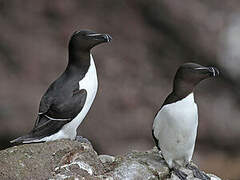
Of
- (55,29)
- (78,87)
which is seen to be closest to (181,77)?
(78,87)

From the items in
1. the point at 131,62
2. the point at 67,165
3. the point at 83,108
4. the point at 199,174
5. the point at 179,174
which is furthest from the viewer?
the point at 131,62

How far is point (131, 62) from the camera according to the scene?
12.3 m

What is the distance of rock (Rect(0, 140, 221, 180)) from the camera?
5272 mm

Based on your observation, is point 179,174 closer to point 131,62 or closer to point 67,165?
point 67,165

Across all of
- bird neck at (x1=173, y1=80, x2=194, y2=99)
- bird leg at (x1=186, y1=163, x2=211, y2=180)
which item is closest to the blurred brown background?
bird leg at (x1=186, y1=163, x2=211, y2=180)

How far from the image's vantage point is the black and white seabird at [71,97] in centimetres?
615

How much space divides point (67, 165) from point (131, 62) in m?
6.98

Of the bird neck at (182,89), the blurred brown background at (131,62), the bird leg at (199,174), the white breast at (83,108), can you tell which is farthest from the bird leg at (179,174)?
the blurred brown background at (131,62)

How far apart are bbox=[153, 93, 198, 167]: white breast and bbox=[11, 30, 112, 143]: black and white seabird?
73cm

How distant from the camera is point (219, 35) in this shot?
11.8 meters

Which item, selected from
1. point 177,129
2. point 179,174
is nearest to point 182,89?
point 177,129

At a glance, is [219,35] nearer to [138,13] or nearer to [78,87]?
[138,13]

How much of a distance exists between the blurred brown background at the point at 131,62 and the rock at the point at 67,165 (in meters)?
5.55

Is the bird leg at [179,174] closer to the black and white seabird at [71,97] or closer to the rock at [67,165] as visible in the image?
the rock at [67,165]
